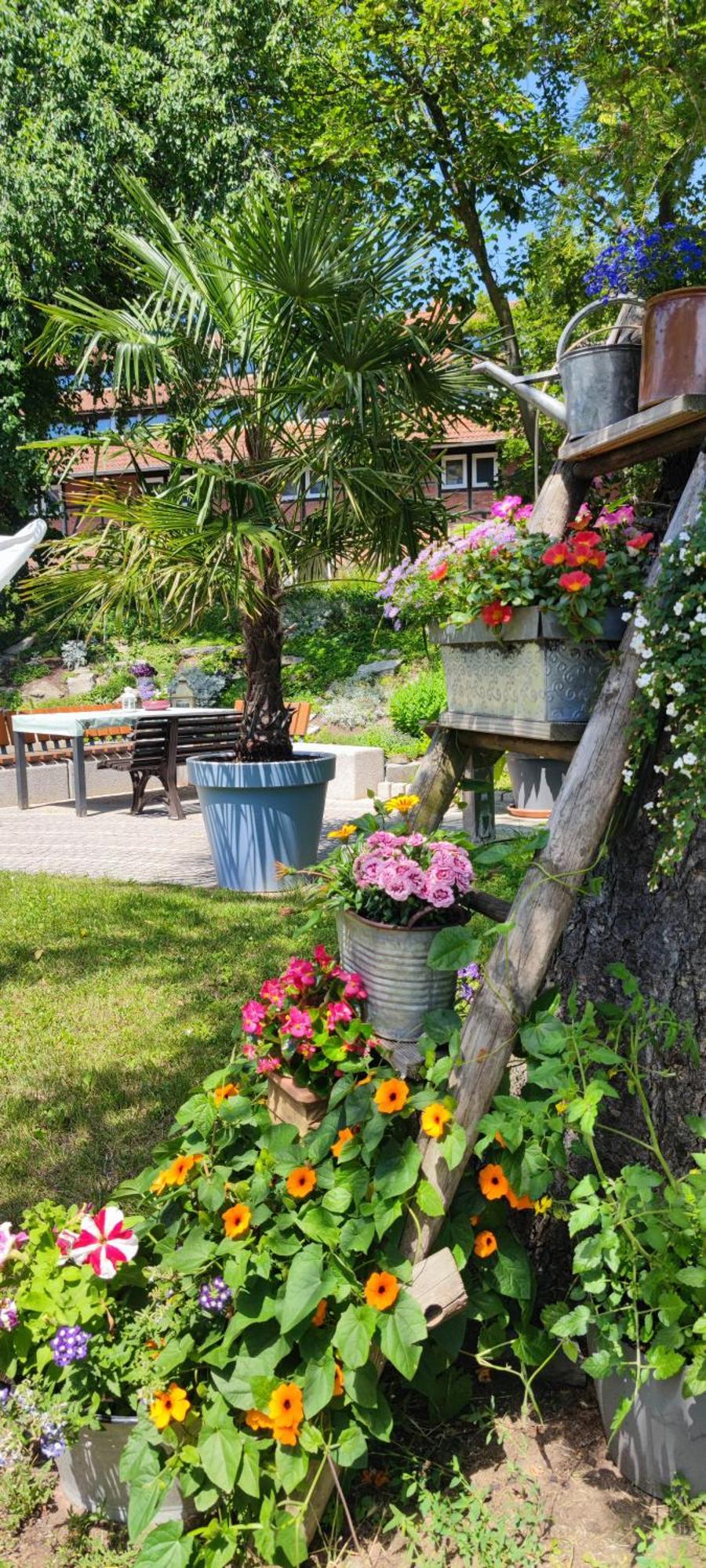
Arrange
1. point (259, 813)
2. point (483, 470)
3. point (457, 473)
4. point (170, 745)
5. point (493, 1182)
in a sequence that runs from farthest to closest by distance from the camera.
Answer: point (457, 473)
point (483, 470)
point (170, 745)
point (259, 813)
point (493, 1182)

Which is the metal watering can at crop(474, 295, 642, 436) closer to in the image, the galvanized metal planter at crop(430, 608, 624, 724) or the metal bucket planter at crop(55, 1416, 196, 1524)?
the galvanized metal planter at crop(430, 608, 624, 724)

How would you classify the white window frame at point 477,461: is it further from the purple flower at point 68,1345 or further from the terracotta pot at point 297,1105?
the purple flower at point 68,1345

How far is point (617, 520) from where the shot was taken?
1.95 meters

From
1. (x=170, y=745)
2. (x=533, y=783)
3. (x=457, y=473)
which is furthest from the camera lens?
→ (x=457, y=473)

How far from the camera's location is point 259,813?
→ 627cm

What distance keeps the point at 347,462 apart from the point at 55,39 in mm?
12053

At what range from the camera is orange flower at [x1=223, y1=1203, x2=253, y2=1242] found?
5.81ft

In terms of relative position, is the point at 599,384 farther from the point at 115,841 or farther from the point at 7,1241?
the point at 115,841

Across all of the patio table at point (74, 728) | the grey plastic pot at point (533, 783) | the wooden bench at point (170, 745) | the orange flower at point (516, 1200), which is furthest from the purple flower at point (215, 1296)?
the patio table at point (74, 728)

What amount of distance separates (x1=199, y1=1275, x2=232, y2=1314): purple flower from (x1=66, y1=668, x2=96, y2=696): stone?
52.8 ft

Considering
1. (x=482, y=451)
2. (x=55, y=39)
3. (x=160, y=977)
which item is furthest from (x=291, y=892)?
(x=482, y=451)

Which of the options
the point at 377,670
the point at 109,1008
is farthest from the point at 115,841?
the point at 377,670

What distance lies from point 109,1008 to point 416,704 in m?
9.10

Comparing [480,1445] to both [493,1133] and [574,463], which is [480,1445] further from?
[574,463]
